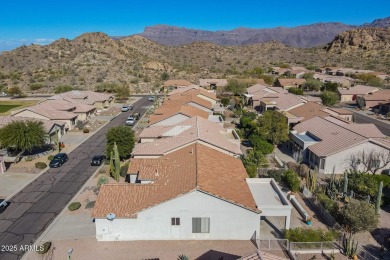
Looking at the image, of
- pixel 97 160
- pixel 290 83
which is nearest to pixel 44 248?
pixel 97 160

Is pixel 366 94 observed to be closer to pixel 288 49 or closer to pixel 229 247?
pixel 229 247

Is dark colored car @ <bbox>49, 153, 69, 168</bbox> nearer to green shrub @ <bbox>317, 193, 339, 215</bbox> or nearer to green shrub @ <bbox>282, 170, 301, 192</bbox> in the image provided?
green shrub @ <bbox>282, 170, 301, 192</bbox>

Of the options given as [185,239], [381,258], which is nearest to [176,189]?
[185,239]

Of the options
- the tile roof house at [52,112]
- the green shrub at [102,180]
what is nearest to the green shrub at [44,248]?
the green shrub at [102,180]

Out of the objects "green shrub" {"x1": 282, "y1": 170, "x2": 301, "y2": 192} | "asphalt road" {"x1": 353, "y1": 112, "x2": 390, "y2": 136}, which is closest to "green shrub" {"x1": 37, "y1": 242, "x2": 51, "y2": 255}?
"green shrub" {"x1": 282, "y1": 170, "x2": 301, "y2": 192}

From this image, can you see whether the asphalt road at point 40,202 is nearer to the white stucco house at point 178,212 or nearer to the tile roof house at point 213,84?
the white stucco house at point 178,212

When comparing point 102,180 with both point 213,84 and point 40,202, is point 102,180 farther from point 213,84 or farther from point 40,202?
point 213,84
